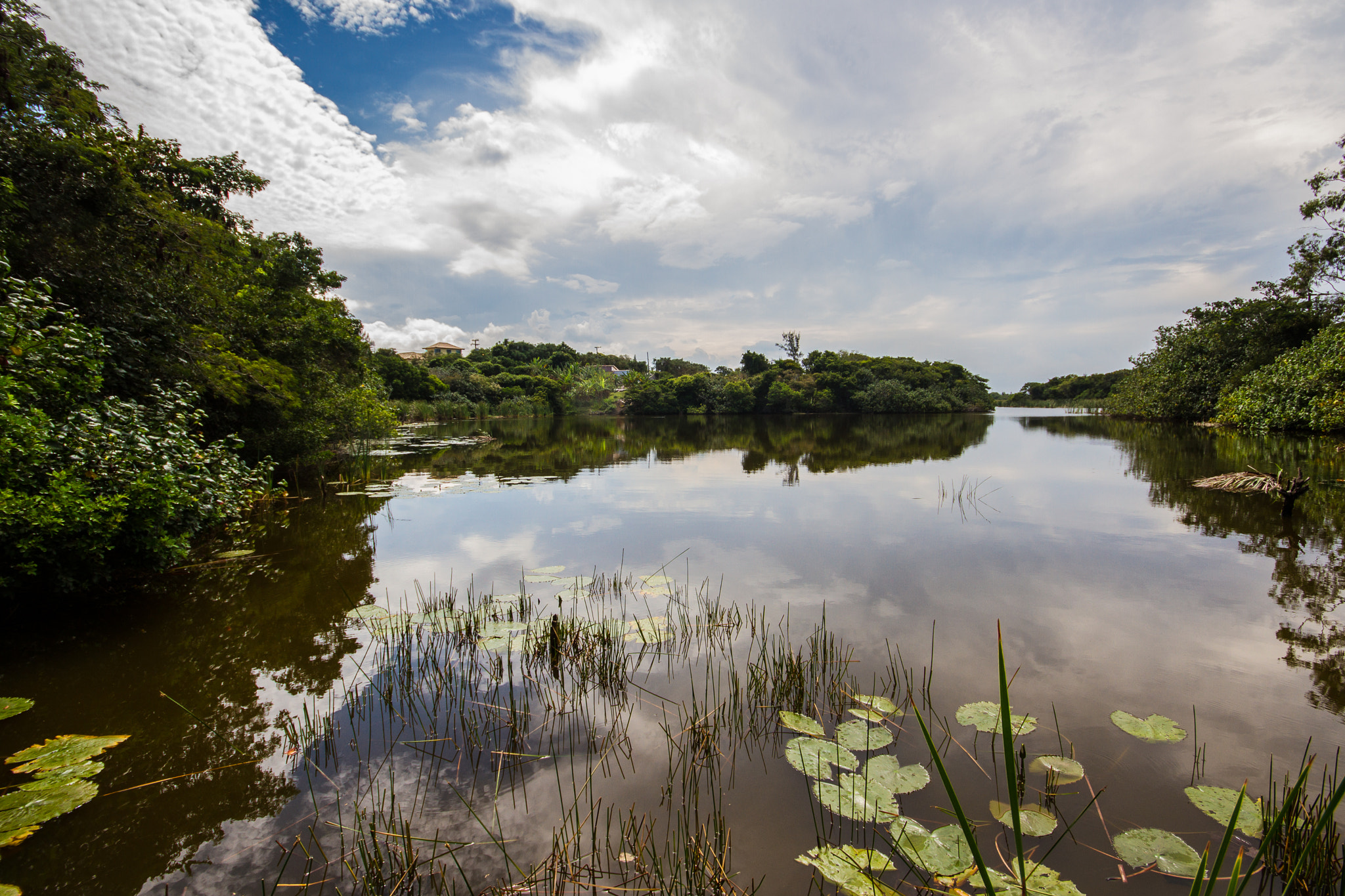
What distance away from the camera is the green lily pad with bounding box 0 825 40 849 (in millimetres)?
2303

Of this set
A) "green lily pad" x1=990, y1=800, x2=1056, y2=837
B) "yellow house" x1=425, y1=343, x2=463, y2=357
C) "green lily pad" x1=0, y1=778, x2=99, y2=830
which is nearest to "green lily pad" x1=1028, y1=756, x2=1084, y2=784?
"green lily pad" x1=990, y1=800, x2=1056, y2=837

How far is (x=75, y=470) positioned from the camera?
4227 millimetres

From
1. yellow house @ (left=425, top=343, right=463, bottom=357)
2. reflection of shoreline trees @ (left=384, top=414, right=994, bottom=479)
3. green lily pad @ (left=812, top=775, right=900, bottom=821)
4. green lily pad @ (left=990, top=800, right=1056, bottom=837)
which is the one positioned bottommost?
green lily pad @ (left=990, top=800, right=1056, bottom=837)

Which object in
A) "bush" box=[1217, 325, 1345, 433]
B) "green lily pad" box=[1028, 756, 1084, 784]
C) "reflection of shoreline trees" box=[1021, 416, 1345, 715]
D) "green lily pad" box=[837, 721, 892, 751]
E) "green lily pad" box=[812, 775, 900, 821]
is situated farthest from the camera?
"bush" box=[1217, 325, 1345, 433]

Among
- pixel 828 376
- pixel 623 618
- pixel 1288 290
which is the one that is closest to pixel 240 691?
pixel 623 618

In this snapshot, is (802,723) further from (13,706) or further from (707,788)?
(13,706)

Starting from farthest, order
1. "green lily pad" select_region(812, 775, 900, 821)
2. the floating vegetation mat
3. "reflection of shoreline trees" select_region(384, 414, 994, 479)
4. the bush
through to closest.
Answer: the bush < "reflection of shoreline trees" select_region(384, 414, 994, 479) < "green lily pad" select_region(812, 775, 900, 821) < the floating vegetation mat

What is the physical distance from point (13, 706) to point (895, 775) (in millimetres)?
4938

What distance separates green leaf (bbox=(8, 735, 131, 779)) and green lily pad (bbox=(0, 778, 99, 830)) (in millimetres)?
214

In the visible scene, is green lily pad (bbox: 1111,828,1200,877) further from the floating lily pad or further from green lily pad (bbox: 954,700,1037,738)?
the floating lily pad

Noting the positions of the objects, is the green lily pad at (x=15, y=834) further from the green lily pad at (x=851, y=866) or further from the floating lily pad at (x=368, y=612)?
the green lily pad at (x=851, y=866)

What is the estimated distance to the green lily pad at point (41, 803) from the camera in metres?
2.43

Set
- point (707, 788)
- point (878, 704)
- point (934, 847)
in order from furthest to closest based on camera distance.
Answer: point (878, 704)
point (707, 788)
point (934, 847)

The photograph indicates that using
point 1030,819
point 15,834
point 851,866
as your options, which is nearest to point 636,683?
point 851,866
